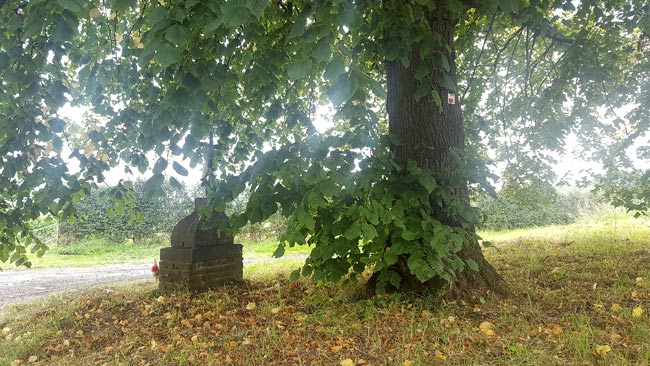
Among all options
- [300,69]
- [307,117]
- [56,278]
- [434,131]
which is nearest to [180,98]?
[300,69]

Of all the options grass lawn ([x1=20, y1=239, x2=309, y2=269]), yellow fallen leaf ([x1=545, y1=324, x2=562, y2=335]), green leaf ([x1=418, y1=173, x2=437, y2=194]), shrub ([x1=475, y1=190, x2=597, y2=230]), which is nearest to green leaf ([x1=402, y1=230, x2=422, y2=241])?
green leaf ([x1=418, y1=173, x2=437, y2=194])

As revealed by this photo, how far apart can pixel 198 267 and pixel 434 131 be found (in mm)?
3483

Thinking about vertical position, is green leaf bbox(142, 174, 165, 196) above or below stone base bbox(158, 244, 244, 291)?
above

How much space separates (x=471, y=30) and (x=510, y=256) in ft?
11.3

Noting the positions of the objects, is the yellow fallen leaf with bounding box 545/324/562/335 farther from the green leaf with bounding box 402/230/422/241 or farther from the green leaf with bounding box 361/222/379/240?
the green leaf with bounding box 361/222/379/240

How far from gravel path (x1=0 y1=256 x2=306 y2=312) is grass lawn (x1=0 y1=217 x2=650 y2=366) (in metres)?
1.75

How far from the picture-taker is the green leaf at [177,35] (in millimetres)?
1983

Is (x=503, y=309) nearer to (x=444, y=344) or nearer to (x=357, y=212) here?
(x=444, y=344)

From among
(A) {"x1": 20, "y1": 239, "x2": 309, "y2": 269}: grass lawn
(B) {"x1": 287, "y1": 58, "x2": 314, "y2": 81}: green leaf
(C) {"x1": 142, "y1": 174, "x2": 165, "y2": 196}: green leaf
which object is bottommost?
(A) {"x1": 20, "y1": 239, "x2": 309, "y2": 269}: grass lawn

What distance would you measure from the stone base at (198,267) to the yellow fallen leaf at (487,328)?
3.66 meters

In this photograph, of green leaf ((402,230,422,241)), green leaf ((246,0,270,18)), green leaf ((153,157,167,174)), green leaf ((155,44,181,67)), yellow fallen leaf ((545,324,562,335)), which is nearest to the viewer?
green leaf ((246,0,270,18))

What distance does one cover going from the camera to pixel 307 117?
15.1 feet

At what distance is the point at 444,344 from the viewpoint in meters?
3.33

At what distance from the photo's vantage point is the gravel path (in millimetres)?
7756
